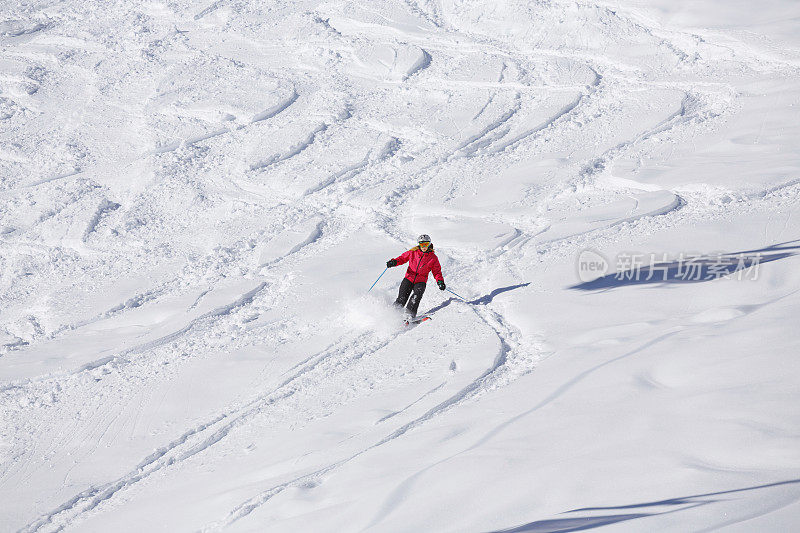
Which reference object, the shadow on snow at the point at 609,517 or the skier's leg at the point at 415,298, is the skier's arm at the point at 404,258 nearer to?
the skier's leg at the point at 415,298

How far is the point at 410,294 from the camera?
27.3 ft

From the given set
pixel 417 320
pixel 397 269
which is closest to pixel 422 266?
pixel 417 320

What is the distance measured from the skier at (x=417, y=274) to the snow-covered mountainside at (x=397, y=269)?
29cm

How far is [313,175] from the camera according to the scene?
11.9 m

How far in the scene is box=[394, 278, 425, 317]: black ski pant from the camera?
26.9 ft

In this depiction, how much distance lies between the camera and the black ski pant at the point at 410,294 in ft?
26.9

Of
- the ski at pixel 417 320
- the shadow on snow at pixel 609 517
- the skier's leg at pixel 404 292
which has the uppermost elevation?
the shadow on snow at pixel 609 517

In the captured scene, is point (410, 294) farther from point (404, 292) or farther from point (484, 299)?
point (484, 299)

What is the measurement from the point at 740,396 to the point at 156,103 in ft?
42.3

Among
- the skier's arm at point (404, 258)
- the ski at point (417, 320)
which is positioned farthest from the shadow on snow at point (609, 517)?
the skier's arm at point (404, 258)

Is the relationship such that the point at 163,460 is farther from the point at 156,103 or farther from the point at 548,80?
the point at 548,80

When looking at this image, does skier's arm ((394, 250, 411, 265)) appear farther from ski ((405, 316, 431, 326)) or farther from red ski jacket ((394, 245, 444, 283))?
ski ((405, 316, 431, 326))

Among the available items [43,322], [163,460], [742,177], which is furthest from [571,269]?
[43,322]

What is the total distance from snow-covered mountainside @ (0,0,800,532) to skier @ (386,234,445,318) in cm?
29
